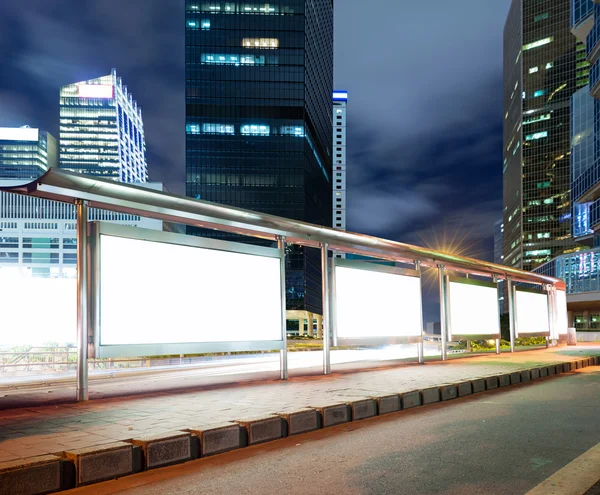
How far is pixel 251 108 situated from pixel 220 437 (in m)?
111

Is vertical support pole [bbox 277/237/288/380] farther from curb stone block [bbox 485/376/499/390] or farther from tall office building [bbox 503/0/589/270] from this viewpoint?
tall office building [bbox 503/0/589/270]

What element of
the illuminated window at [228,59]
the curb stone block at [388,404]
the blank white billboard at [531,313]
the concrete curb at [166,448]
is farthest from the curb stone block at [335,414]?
the illuminated window at [228,59]

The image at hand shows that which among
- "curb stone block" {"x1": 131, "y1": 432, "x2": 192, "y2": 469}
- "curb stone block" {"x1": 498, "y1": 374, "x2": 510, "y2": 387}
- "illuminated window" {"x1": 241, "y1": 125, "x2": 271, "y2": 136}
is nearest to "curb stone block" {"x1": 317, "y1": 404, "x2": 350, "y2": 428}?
Answer: "curb stone block" {"x1": 131, "y1": 432, "x2": 192, "y2": 469}

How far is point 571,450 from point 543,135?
15001cm

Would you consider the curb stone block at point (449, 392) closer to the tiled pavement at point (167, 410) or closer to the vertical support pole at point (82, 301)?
the tiled pavement at point (167, 410)

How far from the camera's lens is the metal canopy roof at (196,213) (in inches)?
317

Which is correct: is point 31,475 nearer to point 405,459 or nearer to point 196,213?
point 405,459

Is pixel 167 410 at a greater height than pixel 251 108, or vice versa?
pixel 251 108

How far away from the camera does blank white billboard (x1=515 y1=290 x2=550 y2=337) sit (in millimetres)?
23344

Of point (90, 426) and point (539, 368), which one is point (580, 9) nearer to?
point (539, 368)

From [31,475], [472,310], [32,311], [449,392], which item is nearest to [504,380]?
[449,392]

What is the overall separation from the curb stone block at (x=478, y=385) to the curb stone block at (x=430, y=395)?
1.62 m

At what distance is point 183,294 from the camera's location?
9.84 metres

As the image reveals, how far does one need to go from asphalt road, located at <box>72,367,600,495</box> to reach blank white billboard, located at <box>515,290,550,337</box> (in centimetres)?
1508
